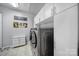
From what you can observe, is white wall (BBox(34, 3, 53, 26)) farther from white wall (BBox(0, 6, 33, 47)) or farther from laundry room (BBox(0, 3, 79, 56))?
white wall (BBox(0, 6, 33, 47))

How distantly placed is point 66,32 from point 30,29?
1.92ft

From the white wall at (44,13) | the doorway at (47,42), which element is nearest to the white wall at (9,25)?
the white wall at (44,13)

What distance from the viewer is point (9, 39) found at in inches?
49.3

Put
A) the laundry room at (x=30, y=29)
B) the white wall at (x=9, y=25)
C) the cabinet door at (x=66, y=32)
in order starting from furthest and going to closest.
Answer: the white wall at (x=9, y=25) → the laundry room at (x=30, y=29) → the cabinet door at (x=66, y=32)

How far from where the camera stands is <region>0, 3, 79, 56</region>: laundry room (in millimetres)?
1119

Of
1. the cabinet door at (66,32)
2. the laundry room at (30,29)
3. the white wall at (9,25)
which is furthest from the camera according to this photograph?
the white wall at (9,25)

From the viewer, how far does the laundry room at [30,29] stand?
112cm

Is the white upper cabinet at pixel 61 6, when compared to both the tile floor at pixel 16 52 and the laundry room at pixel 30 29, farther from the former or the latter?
the tile floor at pixel 16 52

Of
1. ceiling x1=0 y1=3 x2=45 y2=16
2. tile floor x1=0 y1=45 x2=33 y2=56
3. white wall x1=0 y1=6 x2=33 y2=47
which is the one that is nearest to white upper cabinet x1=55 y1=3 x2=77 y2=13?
ceiling x1=0 y1=3 x2=45 y2=16

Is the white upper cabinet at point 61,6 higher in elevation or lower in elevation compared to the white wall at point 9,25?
higher

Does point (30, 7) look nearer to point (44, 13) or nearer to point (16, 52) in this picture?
point (44, 13)

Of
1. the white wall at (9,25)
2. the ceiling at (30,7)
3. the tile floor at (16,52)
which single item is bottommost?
the tile floor at (16,52)

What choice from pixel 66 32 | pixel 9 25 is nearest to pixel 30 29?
pixel 9 25

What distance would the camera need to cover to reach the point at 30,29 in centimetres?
129
